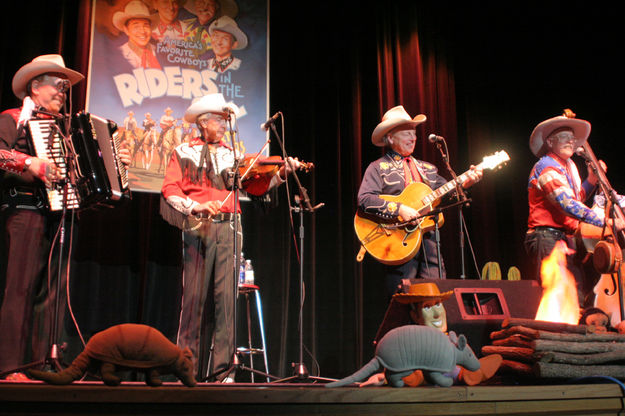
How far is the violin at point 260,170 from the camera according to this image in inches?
135

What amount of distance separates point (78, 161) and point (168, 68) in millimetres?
2197

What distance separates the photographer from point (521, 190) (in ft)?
19.3

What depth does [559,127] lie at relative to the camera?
435cm

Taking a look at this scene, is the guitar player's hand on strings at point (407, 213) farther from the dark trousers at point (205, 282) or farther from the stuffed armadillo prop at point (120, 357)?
the stuffed armadillo prop at point (120, 357)

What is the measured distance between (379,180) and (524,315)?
1.40m

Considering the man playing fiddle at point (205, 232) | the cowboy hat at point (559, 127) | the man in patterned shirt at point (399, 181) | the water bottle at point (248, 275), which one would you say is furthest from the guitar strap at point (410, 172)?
the water bottle at point (248, 275)

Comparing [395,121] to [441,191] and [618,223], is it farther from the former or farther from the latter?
[618,223]

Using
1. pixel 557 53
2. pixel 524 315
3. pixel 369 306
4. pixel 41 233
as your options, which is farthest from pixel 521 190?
pixel 41 233

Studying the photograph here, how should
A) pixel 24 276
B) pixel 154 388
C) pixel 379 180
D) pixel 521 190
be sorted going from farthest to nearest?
pixel 521 190 → pixel 379 180 → pixel 24 276 → pixel 154 388

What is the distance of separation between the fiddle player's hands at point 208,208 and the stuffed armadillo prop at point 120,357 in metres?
1.51

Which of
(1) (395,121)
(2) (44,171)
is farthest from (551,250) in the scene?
(2) (44,171)

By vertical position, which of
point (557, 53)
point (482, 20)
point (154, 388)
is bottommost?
point (154, 388)

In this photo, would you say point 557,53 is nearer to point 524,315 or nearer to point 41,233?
point 524,315

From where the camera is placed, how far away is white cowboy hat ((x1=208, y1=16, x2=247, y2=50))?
548cm
